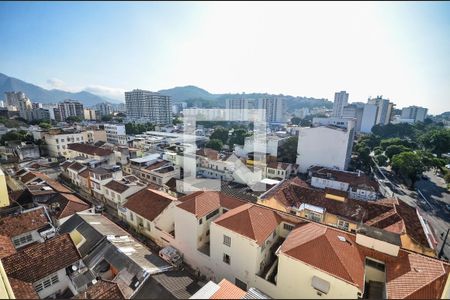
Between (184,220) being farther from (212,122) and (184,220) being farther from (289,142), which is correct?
(212,122)

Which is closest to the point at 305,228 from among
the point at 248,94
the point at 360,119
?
the point at 360,119

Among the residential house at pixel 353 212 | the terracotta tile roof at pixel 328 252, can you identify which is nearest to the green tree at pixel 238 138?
the residential house at pixel 353 212

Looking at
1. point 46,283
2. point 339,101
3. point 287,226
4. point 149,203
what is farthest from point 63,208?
point 339,101

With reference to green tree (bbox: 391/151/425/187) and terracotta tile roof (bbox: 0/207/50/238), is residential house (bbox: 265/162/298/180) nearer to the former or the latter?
green tree (bbox: 391/151/425/187)

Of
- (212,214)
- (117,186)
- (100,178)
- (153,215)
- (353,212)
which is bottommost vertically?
(153,215)

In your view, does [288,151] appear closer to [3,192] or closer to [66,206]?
[66,206]

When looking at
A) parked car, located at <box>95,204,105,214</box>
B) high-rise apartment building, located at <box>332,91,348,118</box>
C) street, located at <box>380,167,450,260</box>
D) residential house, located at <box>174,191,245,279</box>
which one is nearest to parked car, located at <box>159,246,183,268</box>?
residential house, located at <box>174,191,245,279</box>
